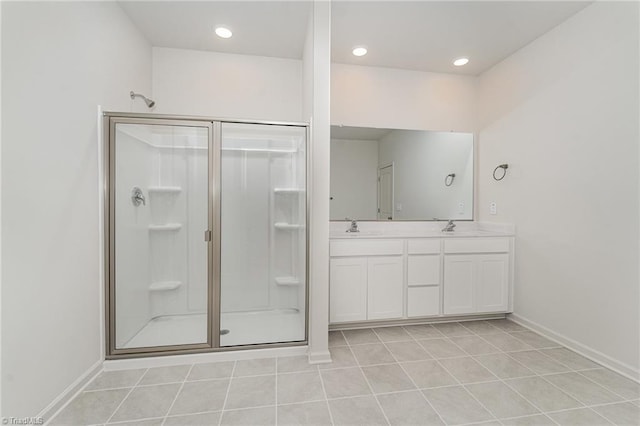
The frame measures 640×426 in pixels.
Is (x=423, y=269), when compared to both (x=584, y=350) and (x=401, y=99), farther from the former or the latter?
(x=401, y=99)

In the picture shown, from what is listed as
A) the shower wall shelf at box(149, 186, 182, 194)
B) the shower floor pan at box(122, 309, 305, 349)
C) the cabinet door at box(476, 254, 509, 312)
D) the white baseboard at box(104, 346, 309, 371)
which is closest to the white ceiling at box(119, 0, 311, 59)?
the shower wall shelf at box(149, 186, 182, 194)

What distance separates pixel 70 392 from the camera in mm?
1543

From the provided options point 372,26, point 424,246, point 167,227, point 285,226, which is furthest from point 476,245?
point 167,227

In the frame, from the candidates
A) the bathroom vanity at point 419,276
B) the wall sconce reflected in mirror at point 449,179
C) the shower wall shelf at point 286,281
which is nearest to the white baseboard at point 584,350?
the bathroom vanity at point 419,276

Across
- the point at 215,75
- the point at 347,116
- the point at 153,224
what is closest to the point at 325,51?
the point at 347,116

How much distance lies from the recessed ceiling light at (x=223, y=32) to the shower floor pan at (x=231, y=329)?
7.95ft

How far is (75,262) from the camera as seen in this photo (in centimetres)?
161

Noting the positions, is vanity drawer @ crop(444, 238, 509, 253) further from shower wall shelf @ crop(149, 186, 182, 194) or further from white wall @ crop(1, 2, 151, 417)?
white wall @ crop(1, 2, 151, 417)

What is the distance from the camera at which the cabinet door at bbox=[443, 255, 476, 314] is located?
2.57 meters

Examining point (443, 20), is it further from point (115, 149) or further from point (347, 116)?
point (115, 149)

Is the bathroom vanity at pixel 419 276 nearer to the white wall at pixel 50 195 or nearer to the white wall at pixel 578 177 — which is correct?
the white wall at pixel 578 177

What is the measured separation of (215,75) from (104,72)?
1040 millimetres

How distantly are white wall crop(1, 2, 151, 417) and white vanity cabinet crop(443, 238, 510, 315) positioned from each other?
2.82m

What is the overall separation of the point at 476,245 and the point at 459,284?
16.3 inches
